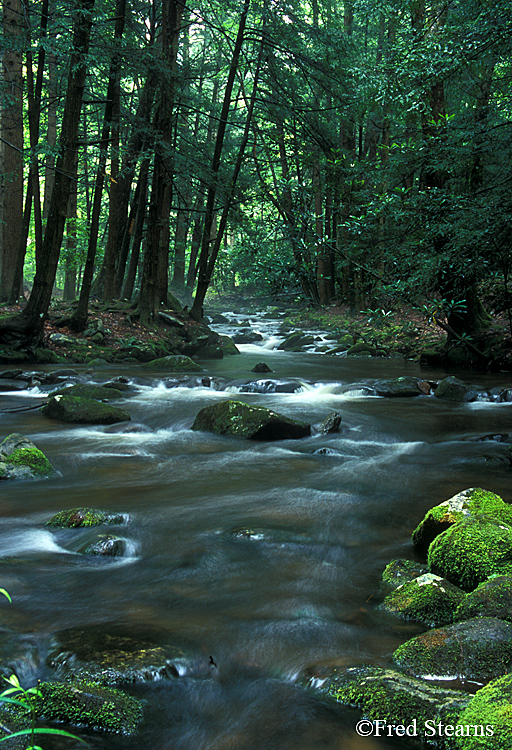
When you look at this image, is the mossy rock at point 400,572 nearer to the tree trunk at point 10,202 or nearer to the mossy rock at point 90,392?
the mossy rock at point 90,392

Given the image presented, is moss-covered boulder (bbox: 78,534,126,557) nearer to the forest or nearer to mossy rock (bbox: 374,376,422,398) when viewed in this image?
the forest

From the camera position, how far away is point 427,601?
3.42m

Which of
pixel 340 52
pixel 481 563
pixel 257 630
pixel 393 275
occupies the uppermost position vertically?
pixel 340 52

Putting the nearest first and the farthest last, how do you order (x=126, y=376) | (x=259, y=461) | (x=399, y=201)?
(x=259, y=461) < (x=399, y=201) < (x=126, y=376)

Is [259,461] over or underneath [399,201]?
underneath

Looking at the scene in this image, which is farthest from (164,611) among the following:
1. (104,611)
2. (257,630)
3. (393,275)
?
(393,275)

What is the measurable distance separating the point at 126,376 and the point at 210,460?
20.1 ft

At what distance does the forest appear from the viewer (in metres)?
7.94

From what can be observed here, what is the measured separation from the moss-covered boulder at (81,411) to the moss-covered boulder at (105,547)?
4690mm

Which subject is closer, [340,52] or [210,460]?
[210,460]

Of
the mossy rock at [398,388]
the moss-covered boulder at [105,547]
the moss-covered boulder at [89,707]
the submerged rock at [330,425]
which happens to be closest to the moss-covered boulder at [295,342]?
the mossy rock at [398,388]

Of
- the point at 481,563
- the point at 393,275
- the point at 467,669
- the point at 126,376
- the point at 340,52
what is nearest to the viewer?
the point at 467,669

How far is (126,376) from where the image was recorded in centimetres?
1297

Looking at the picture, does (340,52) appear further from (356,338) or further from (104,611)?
(104,611)
